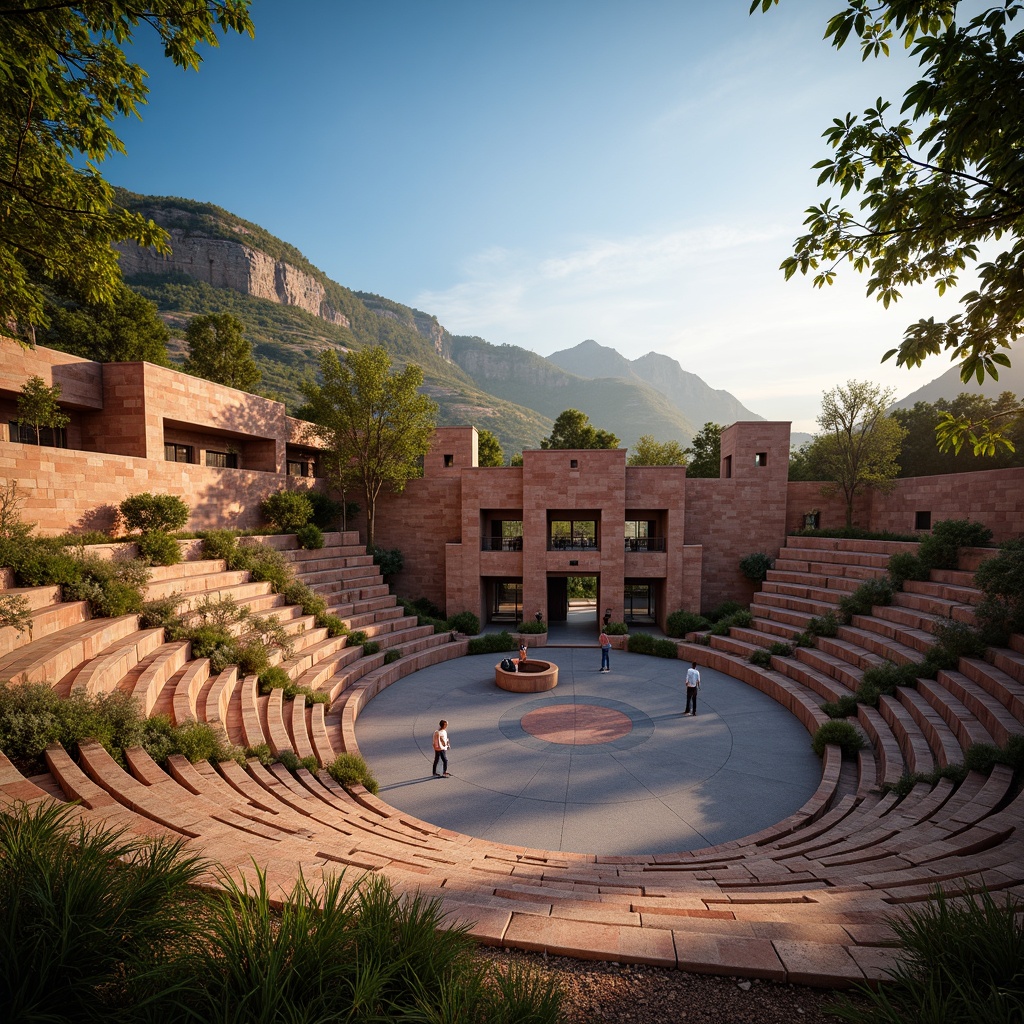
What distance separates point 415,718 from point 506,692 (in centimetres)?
338

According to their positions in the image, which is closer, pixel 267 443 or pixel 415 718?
pixel 415 718

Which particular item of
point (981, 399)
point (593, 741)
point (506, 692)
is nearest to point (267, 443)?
point (506, 692)

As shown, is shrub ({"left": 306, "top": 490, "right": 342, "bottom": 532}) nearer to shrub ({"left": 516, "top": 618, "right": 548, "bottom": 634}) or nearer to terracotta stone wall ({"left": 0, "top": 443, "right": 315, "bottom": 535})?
terracotta stone wall ({"left": 0, "top": 443, "right": 315, "bottom": 535})

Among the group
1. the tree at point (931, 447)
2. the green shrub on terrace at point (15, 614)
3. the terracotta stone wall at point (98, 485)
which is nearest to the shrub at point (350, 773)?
the green shrub on terrace at point (15, 614)

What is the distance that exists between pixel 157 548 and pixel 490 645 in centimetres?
1187

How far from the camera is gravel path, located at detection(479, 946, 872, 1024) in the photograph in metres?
3.04

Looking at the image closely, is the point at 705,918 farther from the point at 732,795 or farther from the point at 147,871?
the point at 732,795

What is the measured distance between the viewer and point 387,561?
2391cm

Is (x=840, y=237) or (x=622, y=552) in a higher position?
(x=840, y=237)

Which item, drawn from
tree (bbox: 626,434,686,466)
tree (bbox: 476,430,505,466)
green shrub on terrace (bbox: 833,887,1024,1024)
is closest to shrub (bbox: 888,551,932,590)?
green shrub on terrace (bbox: 833,887,1024,1024)

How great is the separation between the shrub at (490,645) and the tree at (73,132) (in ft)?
52.3

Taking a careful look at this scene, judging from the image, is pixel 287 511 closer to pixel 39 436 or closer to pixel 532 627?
pixel 39 436

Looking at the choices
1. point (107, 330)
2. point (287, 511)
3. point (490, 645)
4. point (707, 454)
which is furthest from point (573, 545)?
point (107, 330)

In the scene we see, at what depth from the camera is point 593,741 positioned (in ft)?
41.0
